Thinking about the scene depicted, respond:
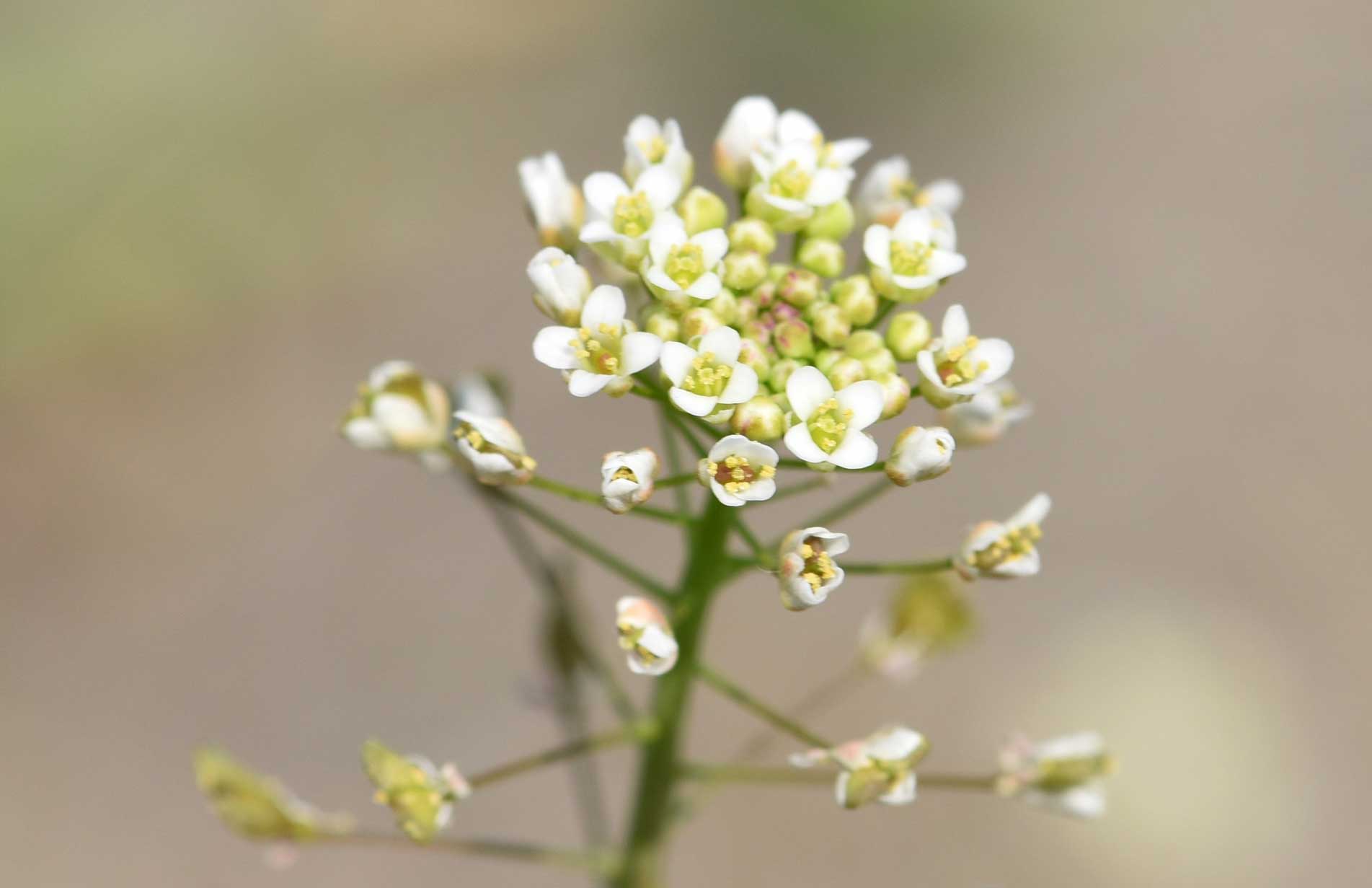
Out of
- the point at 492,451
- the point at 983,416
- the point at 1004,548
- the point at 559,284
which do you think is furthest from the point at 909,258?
the point at 492,451

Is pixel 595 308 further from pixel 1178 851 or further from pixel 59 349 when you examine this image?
pixel 59 349

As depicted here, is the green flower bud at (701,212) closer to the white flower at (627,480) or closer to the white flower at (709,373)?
the white flower at (709,373)

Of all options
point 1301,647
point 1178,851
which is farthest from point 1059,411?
point 1178,851

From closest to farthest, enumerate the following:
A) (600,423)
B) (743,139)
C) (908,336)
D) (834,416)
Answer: (834,416) → (908,336) → (743,139) → (600,423)

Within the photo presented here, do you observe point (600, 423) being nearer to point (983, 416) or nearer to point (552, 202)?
point (552, 202)

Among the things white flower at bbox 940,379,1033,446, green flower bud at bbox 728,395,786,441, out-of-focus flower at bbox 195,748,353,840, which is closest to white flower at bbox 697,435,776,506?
green flower bud at bbox 728,395,786,441

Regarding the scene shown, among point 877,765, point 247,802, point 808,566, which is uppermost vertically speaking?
point 808,566

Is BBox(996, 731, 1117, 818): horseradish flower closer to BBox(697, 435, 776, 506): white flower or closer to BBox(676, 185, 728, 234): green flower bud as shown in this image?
BBox(697, 435, 776, 506): white flower
